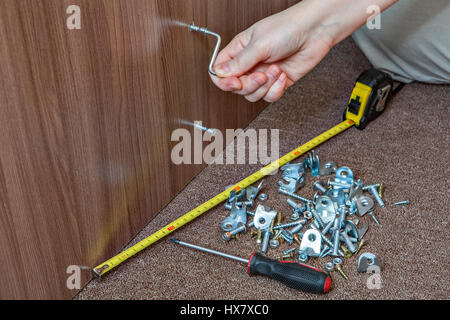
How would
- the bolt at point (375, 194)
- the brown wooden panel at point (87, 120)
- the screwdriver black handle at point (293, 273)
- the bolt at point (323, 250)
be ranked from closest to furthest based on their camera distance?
the brown wooden panel at point (87, 120), the screwdriver black handle at point (293, 273), the bolt at point (323, 250), the bolt at point (375, 194)

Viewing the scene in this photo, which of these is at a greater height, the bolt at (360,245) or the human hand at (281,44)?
the human hand at (281,44)

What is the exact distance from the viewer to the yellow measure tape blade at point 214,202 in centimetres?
107

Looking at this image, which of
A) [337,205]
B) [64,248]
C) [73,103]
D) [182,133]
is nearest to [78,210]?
[64,248]

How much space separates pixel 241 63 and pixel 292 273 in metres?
0.41

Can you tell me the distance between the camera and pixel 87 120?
0.90m

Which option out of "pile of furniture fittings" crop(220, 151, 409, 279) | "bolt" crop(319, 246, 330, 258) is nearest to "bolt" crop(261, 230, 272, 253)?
"pile of furniture fittings" crop(220, 151, 409, 279)

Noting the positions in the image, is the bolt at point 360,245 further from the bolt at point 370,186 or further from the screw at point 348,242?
the bolt at point 370,186

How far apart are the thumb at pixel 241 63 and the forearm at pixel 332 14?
0.41 ft

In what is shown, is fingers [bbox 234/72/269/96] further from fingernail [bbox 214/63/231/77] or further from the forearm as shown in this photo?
the forearm

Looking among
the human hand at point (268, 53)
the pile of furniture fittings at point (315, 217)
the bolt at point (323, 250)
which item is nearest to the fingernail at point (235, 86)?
the human hand at point (268, 53)

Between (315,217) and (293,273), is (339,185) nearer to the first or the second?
(315,217)

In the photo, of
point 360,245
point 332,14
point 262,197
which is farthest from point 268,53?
point 360,245

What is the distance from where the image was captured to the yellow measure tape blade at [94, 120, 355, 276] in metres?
1.07

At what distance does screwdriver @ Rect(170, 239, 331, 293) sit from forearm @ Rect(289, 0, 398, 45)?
0.48 meters
